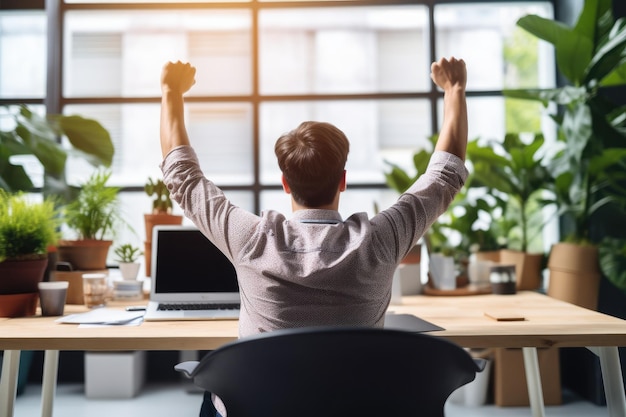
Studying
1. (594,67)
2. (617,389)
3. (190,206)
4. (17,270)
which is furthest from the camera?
(594,67)

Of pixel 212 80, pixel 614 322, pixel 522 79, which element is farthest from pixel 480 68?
pixel 614 322

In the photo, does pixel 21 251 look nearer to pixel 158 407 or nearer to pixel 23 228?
pixel 23 228

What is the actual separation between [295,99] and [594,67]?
1.82 meters

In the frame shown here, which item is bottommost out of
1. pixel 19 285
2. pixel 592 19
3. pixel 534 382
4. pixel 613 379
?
pixel 534 382

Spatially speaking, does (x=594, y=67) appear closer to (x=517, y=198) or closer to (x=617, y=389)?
(x=517, y=198)

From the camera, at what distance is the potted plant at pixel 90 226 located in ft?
7.52

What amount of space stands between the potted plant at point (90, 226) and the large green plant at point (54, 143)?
392mm

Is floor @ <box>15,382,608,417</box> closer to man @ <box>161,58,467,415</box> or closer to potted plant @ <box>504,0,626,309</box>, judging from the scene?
potted plant @ <box>504,0,626,309</box>

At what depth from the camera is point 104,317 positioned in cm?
188

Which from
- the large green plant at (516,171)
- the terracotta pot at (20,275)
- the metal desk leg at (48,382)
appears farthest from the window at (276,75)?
the terracotta pot at (20,275)

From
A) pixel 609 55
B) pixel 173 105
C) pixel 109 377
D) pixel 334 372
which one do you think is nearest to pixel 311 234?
pixel 334 372

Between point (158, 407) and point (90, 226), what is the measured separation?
1285 mm

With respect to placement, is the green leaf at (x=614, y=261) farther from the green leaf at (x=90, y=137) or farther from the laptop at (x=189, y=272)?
the green leaf at (x=90, y=137)

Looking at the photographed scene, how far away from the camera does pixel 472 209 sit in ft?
10.8
